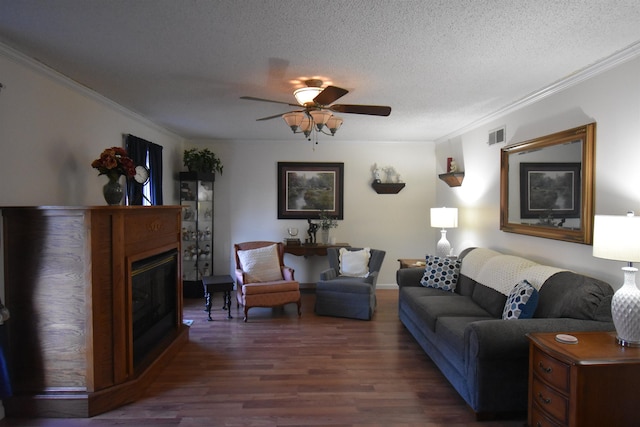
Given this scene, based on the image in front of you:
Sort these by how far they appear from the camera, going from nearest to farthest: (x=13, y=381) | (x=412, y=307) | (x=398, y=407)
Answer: (x=13, y=381) → (x=398, y=407) → (x=412, y=307)

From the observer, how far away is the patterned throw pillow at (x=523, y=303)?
113 inches

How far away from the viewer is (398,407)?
2.74 meters

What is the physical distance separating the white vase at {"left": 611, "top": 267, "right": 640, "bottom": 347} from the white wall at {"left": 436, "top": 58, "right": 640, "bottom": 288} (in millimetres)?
565

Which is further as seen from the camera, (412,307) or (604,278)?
(412,307)

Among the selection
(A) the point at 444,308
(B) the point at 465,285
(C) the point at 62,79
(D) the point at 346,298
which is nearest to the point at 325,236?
(D) the point at 346,298

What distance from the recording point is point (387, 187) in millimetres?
6289

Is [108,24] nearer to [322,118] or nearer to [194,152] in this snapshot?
[322,118]

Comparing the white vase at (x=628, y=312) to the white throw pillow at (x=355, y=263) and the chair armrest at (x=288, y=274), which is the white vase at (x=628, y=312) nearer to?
the white throw pillow at (x=355, y=263)

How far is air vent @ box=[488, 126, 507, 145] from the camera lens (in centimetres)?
423

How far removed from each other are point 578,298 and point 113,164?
11.9 ft

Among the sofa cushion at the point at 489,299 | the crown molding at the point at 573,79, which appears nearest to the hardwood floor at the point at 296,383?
the sofa cushion at the point at 489,299

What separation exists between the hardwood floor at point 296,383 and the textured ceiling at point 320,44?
2.52 meters

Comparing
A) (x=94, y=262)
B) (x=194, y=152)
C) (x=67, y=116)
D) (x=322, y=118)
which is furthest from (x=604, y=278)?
(x=194, y=152)

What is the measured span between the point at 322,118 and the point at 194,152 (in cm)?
353
